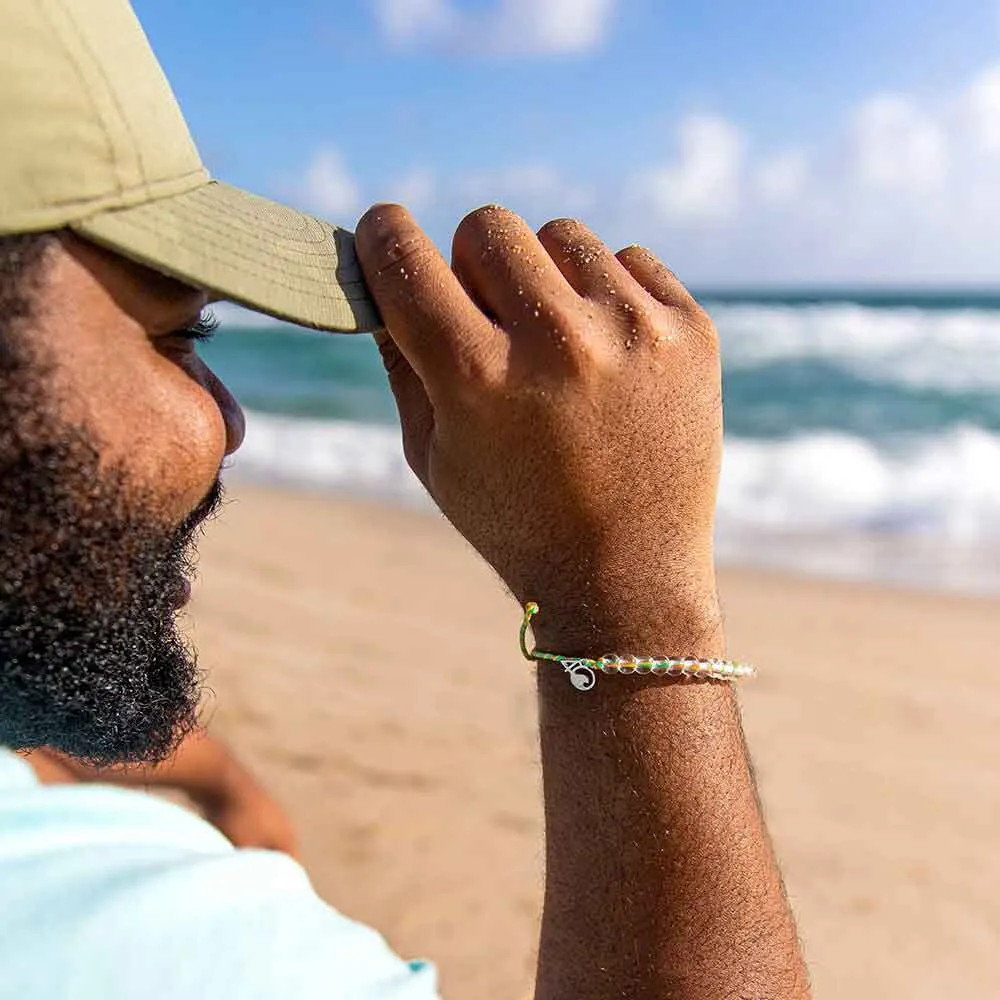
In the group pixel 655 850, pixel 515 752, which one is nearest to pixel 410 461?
pixel 655 850

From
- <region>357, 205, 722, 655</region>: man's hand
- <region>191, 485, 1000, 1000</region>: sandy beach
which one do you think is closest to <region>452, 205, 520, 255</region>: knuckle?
<region>357, 205, 722, 655</region>: man's hand

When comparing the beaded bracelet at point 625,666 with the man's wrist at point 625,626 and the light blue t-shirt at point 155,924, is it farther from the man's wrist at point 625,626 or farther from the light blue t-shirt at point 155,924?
the light blue t-shirt at point 155,924

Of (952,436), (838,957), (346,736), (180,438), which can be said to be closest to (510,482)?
(180,438)

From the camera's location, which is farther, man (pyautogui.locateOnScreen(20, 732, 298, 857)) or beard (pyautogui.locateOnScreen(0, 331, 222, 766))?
man (pyautogui.locateOnScreen(20, 732, 298, 857))

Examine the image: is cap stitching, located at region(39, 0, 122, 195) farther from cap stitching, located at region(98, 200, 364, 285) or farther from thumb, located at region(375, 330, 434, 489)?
thumb, located at region(375, 330, 434, 489)

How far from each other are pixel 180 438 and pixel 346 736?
3.62 meters

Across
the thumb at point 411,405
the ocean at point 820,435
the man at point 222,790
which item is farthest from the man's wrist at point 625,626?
the ocean at point 820,435

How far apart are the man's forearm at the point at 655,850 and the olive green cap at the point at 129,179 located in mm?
570

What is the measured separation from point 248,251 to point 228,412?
0.20 metres

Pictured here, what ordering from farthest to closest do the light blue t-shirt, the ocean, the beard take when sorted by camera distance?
the ocean
the beard
the light blue t-shirt

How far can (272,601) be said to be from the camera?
21.6ft

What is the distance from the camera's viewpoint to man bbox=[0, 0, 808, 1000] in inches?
45.1

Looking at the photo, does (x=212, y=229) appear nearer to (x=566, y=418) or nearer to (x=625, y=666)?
(x=566, y=418)

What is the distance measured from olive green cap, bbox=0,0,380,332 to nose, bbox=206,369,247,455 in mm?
108
